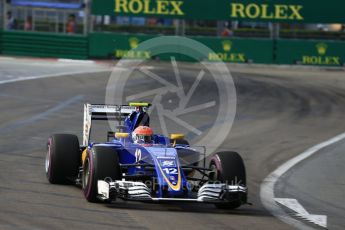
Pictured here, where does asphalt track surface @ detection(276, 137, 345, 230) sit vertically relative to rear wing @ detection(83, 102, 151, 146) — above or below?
below

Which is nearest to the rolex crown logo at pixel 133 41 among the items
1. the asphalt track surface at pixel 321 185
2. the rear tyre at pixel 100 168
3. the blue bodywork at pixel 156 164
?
the asphalt track surface at pixel 321 185

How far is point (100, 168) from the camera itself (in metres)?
11.7

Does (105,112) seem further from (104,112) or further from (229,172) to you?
(229,172)

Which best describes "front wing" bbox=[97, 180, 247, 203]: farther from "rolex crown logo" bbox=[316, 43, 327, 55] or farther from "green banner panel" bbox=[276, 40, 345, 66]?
"rolex crown logo" bbox=[316, 43, 327, 55]

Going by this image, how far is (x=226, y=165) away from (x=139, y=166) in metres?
1.21

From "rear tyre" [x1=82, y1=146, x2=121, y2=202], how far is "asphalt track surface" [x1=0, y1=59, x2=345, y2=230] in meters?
0.20

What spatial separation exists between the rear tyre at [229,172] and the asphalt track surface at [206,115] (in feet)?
0.69

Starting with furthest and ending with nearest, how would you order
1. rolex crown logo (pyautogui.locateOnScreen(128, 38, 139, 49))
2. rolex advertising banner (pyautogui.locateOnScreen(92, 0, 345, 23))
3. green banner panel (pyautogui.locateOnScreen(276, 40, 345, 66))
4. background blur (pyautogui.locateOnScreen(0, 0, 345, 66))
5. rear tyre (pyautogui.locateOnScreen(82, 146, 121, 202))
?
rolex advertising banner (pyautogui.locateOnScreen(92, 0, 345, 23)), rolex crown logo (pyautogui.locateOnScreen(128, 38, 139, 49)), background blur (pyautogui.locateOnScreen(0, 0, 345, 66)), green banner panel (pyautogui.locateOnScreen(276, 40, 345, 66)), rear tyre (pyautogui.locateOnScreen(82, 146, 121, 202))

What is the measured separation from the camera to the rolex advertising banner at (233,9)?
131 ft

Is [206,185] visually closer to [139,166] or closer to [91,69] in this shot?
[139,166]

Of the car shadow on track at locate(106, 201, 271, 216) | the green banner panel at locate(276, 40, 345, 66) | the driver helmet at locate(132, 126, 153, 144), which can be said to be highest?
the green banner panel at locate(276, 40, 345, 66)

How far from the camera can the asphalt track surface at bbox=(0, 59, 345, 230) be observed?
10.9 m

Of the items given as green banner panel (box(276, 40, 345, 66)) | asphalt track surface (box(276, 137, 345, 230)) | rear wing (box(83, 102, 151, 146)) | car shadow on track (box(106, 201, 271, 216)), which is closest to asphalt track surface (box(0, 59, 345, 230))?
car shadow on track (box(106, 201, 271, 216))

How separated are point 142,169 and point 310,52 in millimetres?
28229
